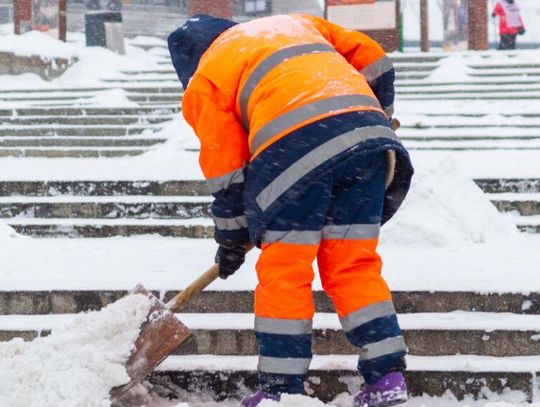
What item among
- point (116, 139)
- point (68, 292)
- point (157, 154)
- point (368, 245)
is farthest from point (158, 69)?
point (368, 245)

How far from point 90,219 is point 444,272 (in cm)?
286

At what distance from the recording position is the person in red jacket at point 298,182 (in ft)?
10.1

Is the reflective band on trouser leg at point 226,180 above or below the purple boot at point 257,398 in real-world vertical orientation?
above

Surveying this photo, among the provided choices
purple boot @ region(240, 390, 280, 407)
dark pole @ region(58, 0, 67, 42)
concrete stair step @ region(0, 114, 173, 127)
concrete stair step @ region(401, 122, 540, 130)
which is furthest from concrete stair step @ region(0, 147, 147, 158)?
dark pole @ region(58, 0, 67, 42)

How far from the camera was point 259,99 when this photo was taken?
3.14 m

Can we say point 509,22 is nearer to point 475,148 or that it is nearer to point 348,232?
point 475,148

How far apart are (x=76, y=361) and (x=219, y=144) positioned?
3.20ft

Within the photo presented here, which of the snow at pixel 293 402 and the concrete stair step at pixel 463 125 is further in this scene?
the concrete stair step at pixel 463 125

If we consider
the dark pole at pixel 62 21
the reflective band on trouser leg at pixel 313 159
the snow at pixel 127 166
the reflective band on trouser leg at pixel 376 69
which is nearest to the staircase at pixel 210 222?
the snow at pixel 127 166

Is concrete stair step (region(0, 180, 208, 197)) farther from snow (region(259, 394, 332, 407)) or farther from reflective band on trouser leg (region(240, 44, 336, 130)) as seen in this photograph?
snow (region(259, 394, 332, 407))

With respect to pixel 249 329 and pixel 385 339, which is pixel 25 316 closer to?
pixel 249 329

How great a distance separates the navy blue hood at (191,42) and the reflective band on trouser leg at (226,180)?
1.44 feet

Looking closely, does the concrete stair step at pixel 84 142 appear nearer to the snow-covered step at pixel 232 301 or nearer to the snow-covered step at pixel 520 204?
the snow-covered step at pixel 520 204

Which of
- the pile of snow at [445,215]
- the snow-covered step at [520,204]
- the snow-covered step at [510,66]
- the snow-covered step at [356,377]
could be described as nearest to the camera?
the snow-covered step at [356,377]
